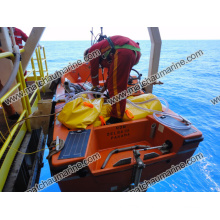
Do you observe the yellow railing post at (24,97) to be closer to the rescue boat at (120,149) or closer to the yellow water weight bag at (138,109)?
the rescue boat at (120,149)

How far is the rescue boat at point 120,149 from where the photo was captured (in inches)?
54.9

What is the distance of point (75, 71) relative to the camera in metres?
4.47

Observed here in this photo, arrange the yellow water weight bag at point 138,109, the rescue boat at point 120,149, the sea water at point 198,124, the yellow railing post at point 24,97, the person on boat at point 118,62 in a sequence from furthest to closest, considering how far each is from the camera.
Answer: the sea water at point 198,124 → the yellow water weight bag at point 138,109 → the person on boat at point 118,62 → the yellow railing post at point 24,97 → the rescue boat at point 120,149

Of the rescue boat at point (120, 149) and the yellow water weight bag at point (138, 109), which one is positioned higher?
the yellow water weight bag at point (138, 109)

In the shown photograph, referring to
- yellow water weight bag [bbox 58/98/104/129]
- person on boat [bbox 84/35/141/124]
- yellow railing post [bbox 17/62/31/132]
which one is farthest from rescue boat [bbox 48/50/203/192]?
yellow railing post [bbox 17/62/31/132]

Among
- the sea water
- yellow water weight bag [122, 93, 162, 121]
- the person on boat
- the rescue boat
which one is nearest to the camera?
the rescue boat

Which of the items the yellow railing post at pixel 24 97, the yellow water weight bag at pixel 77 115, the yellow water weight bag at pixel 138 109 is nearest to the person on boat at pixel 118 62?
the yellow water weight bag at pixel 138 109

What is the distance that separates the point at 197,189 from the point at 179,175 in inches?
17.0

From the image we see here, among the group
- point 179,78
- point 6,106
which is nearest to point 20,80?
point 6,106

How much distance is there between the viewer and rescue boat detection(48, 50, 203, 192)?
1395mm

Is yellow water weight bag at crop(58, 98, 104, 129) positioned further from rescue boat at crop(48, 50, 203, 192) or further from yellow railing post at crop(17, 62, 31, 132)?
yellow railing post at crop(17, 62, 31, 132)

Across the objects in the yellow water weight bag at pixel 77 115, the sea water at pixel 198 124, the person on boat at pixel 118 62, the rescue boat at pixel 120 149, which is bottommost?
the sea water at pixel 198 124

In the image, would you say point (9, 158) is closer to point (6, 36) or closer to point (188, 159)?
point (6, 36)

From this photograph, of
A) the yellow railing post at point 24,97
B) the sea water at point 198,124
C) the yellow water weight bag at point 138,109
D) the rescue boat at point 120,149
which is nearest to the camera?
the rescue boat at point 120,149
